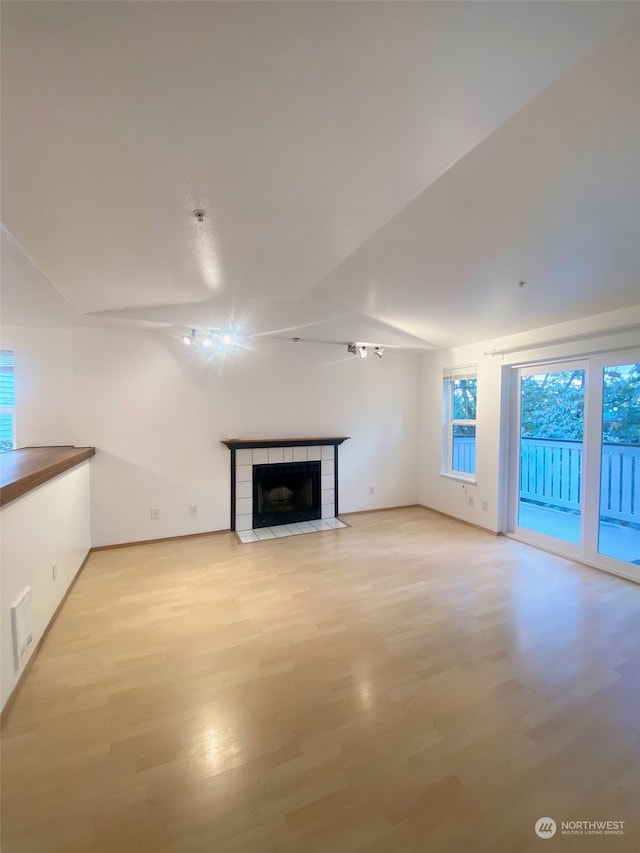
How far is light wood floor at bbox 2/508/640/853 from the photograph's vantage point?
117cm

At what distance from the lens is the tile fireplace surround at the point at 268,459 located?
405 cm

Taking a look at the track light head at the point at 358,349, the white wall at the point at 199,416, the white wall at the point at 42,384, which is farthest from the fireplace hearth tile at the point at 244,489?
the track light head at the point at 358,349

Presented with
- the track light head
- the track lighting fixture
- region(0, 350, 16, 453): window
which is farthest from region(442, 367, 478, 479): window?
region(0, 350, 16, 453): window

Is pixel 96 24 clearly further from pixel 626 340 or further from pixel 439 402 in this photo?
pixel 439 402

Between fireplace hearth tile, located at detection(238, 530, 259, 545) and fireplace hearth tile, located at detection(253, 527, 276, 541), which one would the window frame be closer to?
fireplace hearth tile, located at detection(253, 527, 276, 541)

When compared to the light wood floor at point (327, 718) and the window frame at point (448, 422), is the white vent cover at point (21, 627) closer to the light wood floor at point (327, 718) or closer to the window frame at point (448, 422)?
the light wood floor at point (327, 718)

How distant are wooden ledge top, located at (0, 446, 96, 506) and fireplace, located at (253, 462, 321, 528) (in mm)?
1843

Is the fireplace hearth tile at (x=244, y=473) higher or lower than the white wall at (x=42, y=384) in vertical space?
lower

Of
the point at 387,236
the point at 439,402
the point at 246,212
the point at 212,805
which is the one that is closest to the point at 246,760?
the point at 212,805

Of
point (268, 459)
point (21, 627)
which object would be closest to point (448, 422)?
point (268, 459)

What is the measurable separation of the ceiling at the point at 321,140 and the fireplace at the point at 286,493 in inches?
100

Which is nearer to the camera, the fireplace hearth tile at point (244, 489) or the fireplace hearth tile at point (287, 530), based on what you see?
the fireplace hearth tile at point (287, 530)

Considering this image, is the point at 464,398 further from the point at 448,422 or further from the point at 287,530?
the point at 287,530

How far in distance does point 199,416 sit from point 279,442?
3.21 feet
